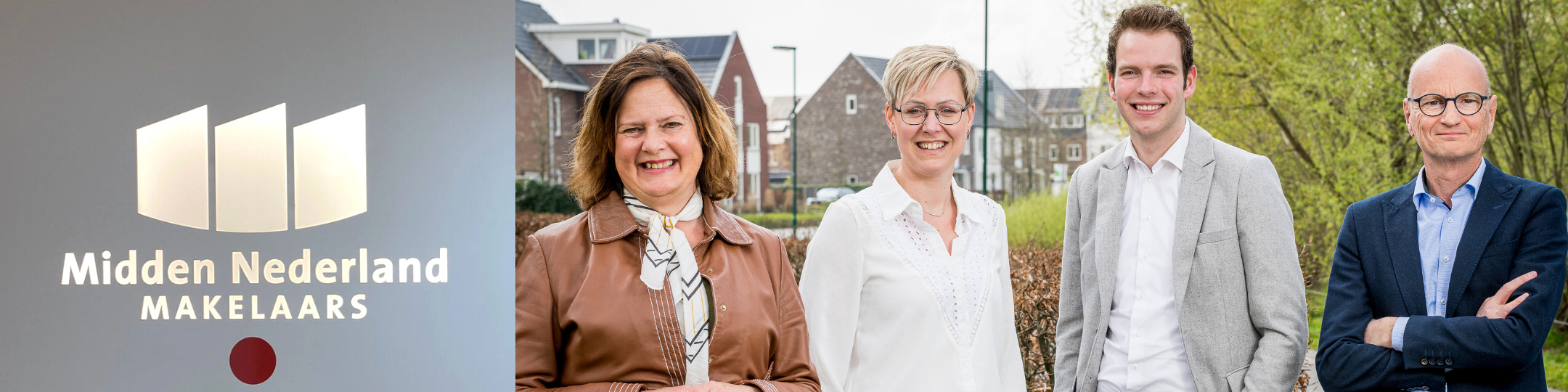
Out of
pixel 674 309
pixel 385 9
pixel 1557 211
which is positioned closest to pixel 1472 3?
pixel 1557 211

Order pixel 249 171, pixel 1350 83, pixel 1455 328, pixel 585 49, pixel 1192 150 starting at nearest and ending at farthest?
pixel 249 171 → pixel 1455 328 → pixel 1192 150 → pixel 1350 83 → pixel 585 49

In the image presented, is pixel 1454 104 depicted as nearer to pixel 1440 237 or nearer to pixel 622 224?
pixel 1440 237

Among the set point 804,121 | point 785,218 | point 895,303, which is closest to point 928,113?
point 895,303

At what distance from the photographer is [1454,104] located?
275 centimetres

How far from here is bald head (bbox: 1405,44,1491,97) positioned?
2.78 metres

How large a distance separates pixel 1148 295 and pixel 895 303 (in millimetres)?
699

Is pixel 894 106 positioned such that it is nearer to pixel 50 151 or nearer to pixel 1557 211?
pixel 1557 211

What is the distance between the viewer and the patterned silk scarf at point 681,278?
227 cm

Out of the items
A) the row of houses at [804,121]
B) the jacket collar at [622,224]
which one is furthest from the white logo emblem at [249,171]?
the row of houses at [804,121]

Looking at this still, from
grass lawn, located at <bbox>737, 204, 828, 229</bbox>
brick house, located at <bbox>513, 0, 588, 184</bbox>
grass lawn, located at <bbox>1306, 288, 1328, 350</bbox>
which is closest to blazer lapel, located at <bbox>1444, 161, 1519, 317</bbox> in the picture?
grass lawn, located at <bbox>1306, 288, 1328, 350</bbox>

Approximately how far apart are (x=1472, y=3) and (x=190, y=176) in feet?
28.5

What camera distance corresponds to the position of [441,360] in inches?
68.2

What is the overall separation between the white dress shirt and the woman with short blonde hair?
32 cm

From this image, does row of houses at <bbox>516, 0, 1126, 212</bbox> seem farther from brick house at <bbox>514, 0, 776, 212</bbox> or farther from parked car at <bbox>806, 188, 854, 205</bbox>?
parked car at <bbox>806, 188, 854, 205</bbox>
